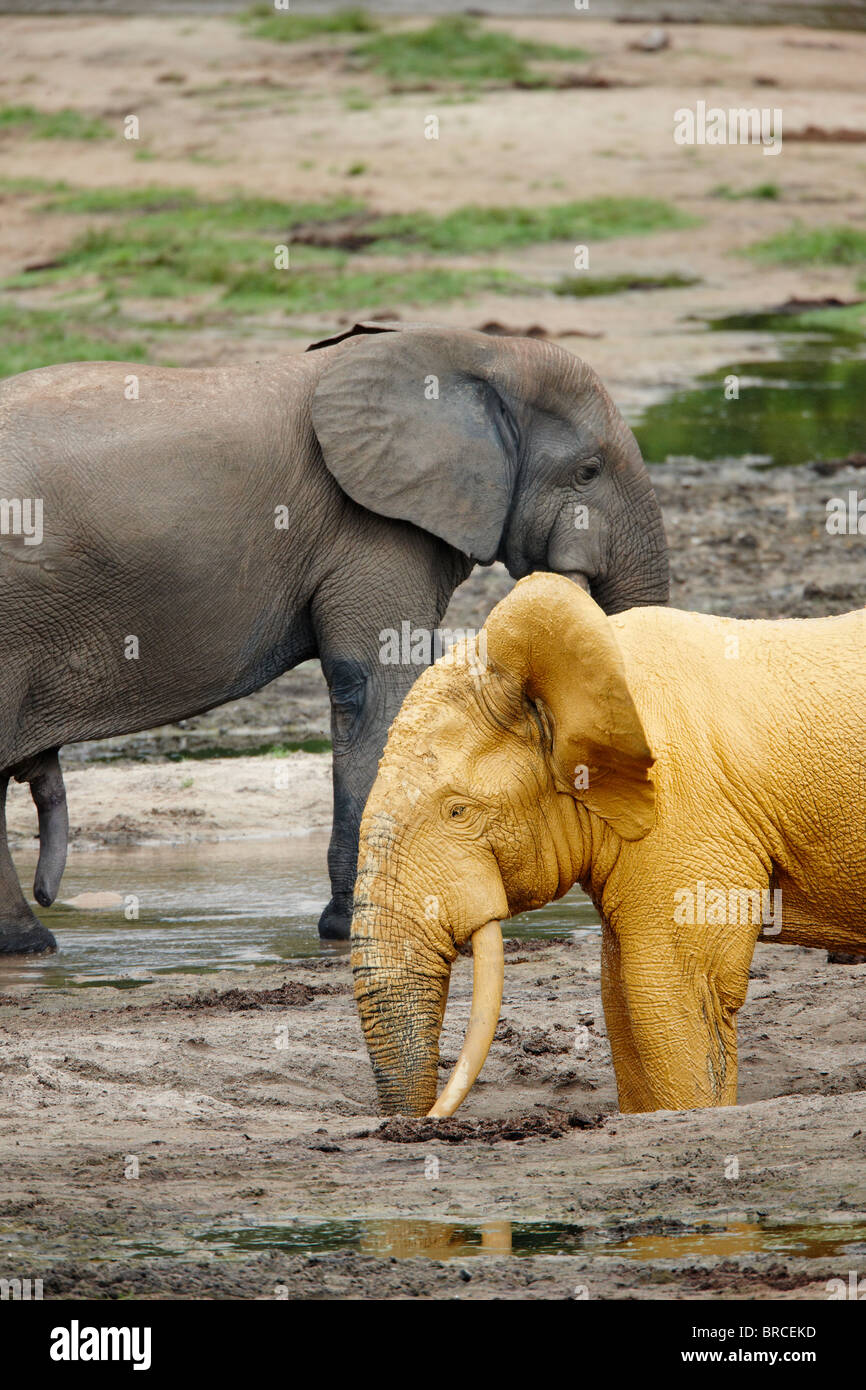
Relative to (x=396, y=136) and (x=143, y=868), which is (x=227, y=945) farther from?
(x=396, y=136)

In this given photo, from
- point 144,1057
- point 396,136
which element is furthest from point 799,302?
point 144,1057

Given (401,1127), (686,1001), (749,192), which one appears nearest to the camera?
(401,1127)

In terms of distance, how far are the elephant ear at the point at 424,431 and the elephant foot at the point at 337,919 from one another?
4.93 feet

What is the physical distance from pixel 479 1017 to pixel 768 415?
15395 millimetres

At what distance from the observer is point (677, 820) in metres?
5.95

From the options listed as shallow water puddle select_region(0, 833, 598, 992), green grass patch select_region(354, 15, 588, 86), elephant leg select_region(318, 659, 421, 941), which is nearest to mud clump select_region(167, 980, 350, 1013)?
shallow water puddle select_region(0, 833, 598, 992)

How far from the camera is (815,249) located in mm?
26906

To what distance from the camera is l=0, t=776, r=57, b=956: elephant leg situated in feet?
29.3

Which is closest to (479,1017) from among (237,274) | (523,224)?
(237,274)

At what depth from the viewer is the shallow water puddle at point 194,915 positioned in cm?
878

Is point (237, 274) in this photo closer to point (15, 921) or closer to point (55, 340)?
point (55, 340)

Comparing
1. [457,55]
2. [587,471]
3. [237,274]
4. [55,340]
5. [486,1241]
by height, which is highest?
[457,55]

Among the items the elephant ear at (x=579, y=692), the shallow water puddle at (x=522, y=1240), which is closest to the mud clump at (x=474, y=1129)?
the shallow water puddle at (x=522, y=1240)

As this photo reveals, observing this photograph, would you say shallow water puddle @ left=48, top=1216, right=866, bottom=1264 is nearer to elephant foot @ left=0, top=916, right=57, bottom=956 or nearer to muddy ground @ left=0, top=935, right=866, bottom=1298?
muddy ground @ left=0, top=935, right=866, bottom=1298
